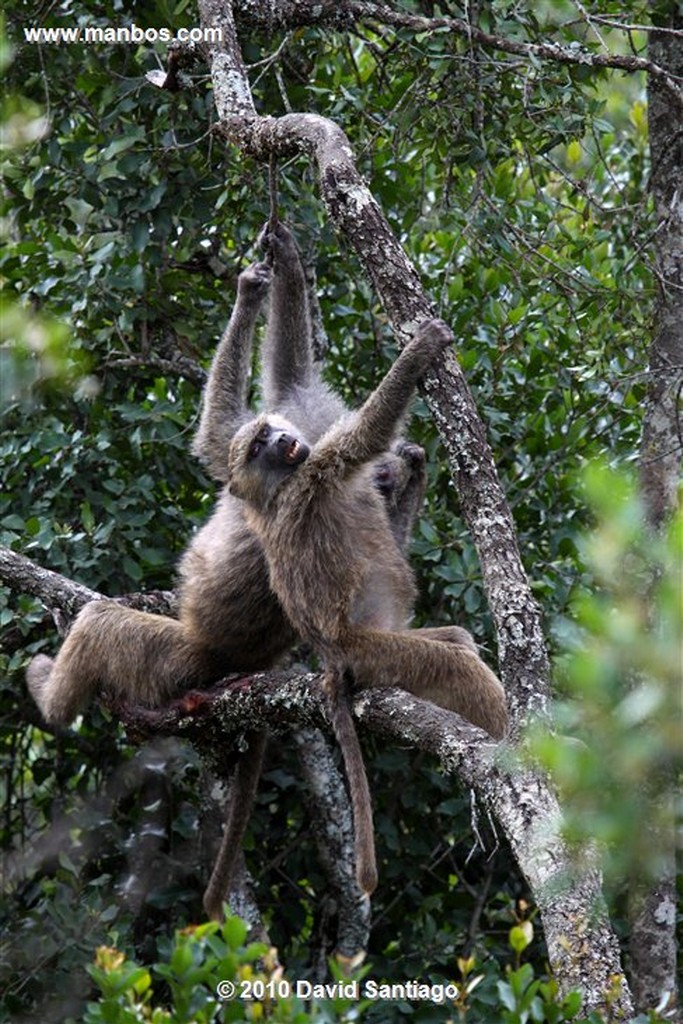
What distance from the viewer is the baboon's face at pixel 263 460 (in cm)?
570

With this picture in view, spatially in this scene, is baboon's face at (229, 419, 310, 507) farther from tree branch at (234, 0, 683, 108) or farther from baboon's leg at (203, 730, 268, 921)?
tree branch at (234, 0, 683, 108)

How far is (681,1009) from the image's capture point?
5.78 meters

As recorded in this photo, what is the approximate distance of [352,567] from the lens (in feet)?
18.0

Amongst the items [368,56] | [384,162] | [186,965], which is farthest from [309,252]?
[186,965]

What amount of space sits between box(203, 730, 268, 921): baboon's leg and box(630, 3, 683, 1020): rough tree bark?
1.63 metres

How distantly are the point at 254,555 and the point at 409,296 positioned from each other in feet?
5.81

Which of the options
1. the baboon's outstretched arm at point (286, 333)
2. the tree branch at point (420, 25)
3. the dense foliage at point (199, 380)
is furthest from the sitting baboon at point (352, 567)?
the tree branch at point (420, 25)

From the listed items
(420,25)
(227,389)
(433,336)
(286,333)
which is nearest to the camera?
(433,336)

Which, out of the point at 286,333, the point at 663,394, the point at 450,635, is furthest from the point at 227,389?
the point at 663,394

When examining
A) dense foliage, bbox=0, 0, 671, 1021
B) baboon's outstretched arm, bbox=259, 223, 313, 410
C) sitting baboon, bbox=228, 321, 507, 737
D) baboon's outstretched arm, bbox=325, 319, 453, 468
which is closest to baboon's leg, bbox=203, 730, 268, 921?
sitting baboon, bbox=228, 321, 507, 737

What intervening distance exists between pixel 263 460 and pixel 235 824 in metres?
1.48

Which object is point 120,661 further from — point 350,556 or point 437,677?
point 437,677

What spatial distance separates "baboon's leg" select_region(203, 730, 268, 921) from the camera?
17.9 ft

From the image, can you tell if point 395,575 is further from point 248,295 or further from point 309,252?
point 309,252
